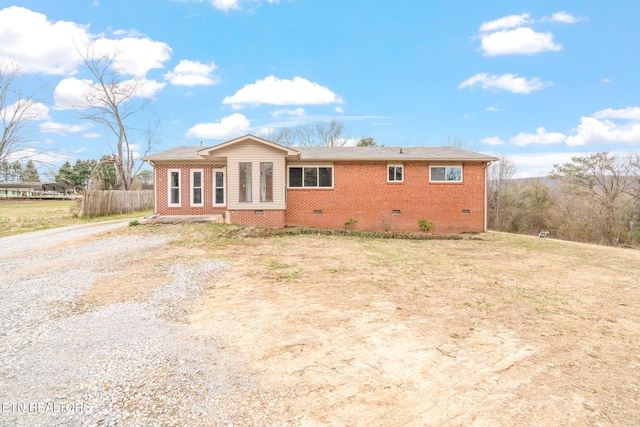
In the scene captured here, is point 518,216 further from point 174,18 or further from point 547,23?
point 174,18

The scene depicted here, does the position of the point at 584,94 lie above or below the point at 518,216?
above

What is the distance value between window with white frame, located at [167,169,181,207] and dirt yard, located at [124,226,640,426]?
28.5 ft

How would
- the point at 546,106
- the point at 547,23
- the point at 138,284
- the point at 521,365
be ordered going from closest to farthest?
the point at 521,365
the point at 138,284
the point at 547,23
the point at 546,106

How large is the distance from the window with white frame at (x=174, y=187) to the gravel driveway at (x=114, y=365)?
369 inches

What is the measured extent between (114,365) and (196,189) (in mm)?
12857

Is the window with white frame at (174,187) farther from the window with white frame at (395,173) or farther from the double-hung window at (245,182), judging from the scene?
the window with white frame at (395,173)

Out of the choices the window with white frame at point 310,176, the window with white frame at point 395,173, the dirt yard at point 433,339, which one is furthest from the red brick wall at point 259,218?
the dirt yard at point 433,339

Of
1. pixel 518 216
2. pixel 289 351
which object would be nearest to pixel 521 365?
pixel 289 351

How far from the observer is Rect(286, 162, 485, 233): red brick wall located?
49.2 feet

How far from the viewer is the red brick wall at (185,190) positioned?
15.0 meters

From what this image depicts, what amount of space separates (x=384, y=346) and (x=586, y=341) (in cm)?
234

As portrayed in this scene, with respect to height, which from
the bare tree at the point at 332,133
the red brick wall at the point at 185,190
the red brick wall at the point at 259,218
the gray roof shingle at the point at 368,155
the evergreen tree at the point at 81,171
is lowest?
the red brick wall at the point at 259,218

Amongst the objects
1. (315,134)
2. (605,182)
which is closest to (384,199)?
(605,182)

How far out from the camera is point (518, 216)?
27.3 m
